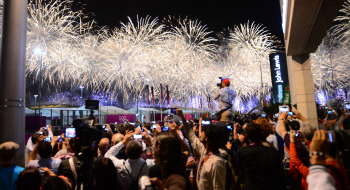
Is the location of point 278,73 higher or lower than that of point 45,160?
higher

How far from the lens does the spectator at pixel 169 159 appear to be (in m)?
2.18

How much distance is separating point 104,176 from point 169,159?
1.71m

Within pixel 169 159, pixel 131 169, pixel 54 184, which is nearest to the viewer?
pixel 169 159

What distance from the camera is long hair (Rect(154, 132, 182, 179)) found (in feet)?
7.38

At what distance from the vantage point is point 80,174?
334 centimetres

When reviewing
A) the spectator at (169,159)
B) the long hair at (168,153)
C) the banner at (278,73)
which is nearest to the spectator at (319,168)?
the spectator at (169,159)

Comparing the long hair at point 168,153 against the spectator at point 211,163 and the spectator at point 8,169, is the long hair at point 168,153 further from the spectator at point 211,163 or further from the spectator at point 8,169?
the spectator at point 8,169

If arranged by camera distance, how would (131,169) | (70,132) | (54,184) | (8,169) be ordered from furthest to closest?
(70,132) < (131,169) < (8,169) < (54,184)

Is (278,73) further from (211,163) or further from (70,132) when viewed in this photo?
(211,163)

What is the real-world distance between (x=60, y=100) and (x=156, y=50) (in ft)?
149

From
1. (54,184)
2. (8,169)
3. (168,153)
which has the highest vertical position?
(168,153)

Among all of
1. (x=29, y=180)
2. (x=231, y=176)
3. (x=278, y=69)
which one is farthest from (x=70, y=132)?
(x=278, y=69)

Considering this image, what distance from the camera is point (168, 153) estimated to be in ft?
7.46

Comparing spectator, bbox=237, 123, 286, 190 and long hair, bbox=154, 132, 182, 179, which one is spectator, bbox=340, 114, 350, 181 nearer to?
spectator, bbox=237, 123, 286, 190
